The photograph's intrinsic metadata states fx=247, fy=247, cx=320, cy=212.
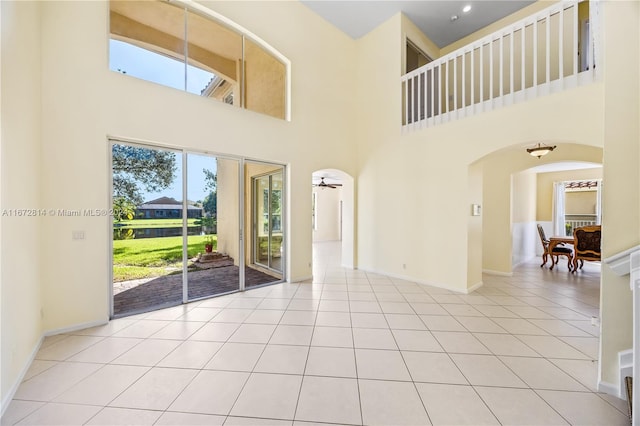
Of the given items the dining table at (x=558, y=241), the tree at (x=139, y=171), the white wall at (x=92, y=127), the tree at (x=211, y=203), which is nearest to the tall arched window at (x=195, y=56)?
the white wall at (x=92, y=127)

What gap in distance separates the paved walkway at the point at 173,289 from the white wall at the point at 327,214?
22.7 ft

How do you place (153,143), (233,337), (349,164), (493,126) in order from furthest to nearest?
1. (349,164)
2. (493,126)
3. (153,143)
4. (233,337)

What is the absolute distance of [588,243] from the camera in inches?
213

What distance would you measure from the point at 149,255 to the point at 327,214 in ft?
29.5

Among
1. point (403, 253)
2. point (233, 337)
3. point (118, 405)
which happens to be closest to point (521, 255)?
point (403, 253)

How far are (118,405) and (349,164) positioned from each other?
545 cm

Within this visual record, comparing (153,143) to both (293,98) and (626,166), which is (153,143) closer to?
(293,98)

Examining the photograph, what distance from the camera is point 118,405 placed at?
1.82m

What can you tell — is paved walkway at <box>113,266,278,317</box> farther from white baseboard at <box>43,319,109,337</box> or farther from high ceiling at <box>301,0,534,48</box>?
high ceiling at <box>301,0,534,48</box>

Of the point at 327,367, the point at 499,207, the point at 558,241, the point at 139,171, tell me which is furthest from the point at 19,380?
the point at 558,241

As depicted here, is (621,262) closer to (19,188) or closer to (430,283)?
(430,283)

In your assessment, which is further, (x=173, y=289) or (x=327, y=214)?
(x=327, y=214)

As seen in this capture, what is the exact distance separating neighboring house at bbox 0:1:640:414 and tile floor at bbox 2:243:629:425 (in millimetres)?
364

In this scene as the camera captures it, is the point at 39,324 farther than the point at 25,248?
Yes
